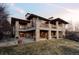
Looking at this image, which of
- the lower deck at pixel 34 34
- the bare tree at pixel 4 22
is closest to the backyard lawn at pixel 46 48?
the lower deck at pixel 34 34

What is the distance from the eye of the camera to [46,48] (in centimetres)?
231

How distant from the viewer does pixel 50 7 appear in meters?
2.35

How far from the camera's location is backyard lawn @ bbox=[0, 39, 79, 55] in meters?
2.27

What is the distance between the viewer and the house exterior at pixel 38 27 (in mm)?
2246

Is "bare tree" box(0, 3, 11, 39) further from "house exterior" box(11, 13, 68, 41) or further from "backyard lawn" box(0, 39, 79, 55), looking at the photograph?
"backyard lawn" box(0, 39, 79, 55)

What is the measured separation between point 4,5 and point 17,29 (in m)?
0.49

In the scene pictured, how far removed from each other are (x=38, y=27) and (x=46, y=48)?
40 cm

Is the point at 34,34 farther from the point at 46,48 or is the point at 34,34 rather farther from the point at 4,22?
the point at 4,22

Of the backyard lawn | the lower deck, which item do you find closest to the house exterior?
the lower deck

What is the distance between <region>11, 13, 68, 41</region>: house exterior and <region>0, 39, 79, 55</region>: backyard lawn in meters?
0.10

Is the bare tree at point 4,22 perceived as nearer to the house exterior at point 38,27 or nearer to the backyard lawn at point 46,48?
the house exterior at point 38,27

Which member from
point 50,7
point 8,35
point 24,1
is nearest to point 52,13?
point 50,7

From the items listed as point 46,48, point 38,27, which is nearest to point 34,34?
point 38,27

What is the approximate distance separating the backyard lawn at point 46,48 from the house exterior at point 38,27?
0.10 m
